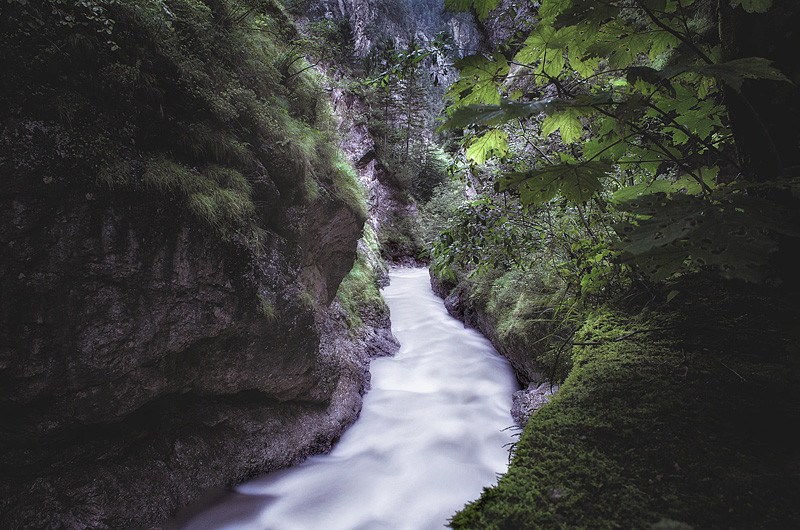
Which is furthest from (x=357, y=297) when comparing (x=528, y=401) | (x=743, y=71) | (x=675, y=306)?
(x=743, y=71)

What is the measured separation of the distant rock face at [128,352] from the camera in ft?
6.49

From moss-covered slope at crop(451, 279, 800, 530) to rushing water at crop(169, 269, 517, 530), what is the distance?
1.89 m

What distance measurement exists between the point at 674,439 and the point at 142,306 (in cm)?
304

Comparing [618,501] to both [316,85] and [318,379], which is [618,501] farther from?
[316,85]

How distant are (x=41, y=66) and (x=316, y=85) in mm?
2707

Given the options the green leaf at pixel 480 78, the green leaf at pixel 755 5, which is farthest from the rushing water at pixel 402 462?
the green leaf at pixel 755 5

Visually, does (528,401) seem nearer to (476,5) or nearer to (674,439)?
(674,439)

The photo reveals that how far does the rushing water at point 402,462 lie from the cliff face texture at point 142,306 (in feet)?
0.93

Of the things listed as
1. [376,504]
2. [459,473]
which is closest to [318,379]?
[376,504]

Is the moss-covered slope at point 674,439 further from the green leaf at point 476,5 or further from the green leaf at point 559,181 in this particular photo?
the green leaf at point 476,5

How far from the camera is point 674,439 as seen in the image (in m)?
0.84

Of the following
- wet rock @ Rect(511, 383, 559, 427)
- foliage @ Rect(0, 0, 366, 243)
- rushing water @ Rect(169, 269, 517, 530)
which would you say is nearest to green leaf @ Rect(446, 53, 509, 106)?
foliage @ Rect(0, 0, 366, 243)

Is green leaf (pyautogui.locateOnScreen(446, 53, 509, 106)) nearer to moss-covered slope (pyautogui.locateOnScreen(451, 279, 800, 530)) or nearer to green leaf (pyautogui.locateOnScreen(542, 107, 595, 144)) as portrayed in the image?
green leaf (pyautogui.locateOnScreen(542, 107, 595, 144))

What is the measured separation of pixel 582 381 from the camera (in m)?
1.21
